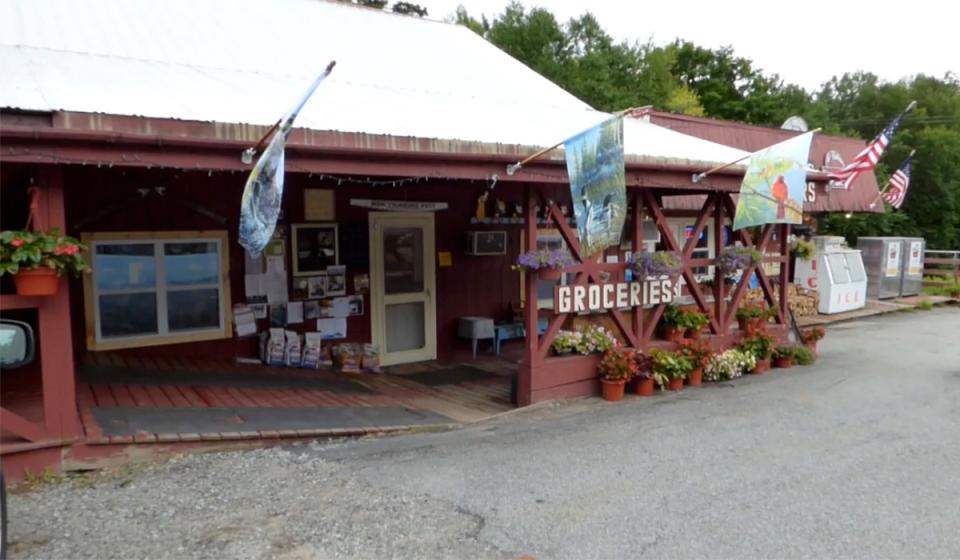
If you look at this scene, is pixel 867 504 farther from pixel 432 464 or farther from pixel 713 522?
pixel 432 464

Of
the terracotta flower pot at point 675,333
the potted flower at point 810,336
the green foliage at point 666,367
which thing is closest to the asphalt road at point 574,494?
the green foliage at point 666,367

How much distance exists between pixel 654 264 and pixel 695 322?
1.22 metres

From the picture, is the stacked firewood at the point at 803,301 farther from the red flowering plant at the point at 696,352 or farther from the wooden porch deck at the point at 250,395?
the wooden porch deck at the point at 250,395

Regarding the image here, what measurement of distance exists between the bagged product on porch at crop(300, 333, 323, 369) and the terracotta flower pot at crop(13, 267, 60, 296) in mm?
4118

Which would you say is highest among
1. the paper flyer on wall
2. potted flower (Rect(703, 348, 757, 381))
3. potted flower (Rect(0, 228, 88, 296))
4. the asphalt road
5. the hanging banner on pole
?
the hanging banner on pole

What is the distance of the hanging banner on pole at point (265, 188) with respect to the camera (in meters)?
4.73

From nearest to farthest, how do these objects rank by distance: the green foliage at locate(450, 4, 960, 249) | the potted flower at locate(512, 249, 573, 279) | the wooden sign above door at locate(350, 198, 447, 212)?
the potted flower at locate(512, 249, 573, 279) → the wooden sign above door at locate(350, 198, 447, 212) → the green foliage at locate(450, 4, 960, 249)

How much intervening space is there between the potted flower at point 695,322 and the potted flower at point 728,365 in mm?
359

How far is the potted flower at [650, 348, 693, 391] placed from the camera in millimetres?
8086

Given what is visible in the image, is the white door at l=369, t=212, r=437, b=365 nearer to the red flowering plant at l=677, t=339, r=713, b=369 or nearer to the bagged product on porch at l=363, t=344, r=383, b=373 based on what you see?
the bagged product on porch at l=363, t=344, r=383, b=373

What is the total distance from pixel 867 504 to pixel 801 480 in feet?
1.64

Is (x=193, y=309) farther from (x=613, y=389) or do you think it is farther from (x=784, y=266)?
(x=784, y=266)

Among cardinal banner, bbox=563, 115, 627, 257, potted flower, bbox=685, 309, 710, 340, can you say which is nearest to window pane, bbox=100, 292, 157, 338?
cardinal banner, bbox=563, 115, 627, 257

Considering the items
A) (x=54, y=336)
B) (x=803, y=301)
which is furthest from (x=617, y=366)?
(x=803, y=301)
